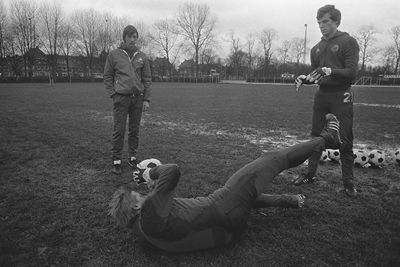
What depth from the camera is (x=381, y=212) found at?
3.59 m

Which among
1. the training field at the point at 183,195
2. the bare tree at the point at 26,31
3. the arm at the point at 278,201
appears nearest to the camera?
→ the training field at the point at 183,195

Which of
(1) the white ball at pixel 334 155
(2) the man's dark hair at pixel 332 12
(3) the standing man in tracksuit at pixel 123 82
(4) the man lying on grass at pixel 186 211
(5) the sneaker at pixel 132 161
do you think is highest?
(2) the man's dark hair at pixel 332 12

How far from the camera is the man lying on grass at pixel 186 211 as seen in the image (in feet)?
8.15

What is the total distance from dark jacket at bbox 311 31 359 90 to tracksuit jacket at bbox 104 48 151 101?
3.09 meters

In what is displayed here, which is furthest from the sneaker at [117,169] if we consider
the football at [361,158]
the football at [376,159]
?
the football at [376,159]

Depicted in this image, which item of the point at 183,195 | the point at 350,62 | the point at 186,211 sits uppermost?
the point at 350,62

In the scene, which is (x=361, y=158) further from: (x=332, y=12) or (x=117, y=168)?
(x=117, y=168)

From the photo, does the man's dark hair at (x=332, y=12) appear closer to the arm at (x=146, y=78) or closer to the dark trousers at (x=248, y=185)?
the dark trousers at (x=248, y=185)

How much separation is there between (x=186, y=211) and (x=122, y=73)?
10.7ft

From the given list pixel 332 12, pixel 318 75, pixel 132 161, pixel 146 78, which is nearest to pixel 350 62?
pixel 318 75

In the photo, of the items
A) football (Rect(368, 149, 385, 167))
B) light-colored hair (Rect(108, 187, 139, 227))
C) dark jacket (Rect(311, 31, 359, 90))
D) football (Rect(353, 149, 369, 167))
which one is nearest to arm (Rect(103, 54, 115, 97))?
light-colored hair (Rect(108, 187, 139, 227))

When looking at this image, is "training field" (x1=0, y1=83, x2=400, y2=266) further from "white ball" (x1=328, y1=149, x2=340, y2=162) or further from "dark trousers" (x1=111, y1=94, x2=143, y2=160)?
"dark trousers" (x1=111, y1=94, x2=143, y2=160)

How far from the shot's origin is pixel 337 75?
3.83 m

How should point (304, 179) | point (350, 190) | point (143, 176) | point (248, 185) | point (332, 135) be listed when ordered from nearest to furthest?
point (248, 185), point (143, 176), point (332, 135), point (350, 190), point (304, 179)
